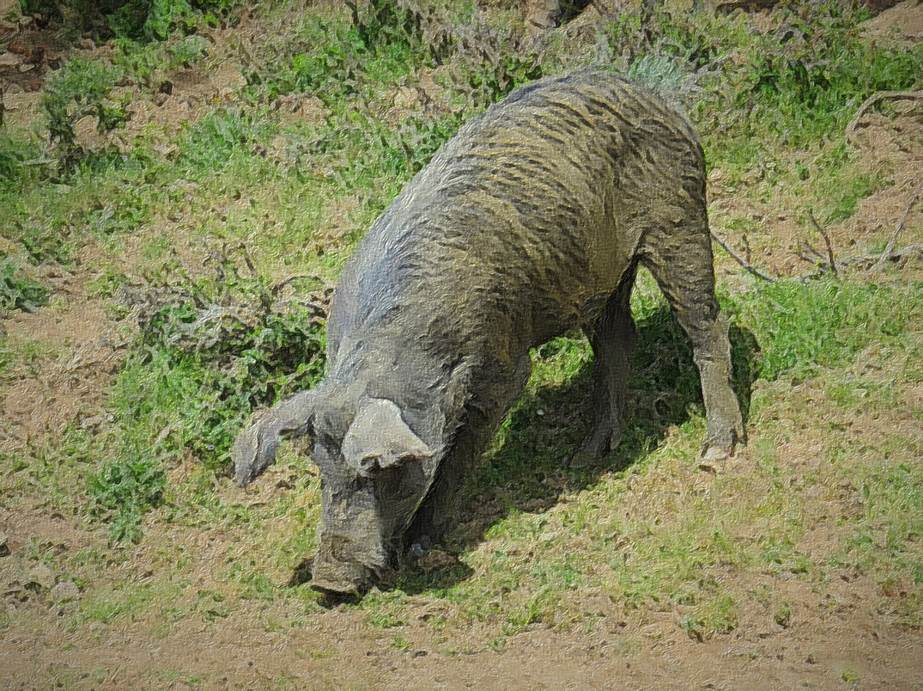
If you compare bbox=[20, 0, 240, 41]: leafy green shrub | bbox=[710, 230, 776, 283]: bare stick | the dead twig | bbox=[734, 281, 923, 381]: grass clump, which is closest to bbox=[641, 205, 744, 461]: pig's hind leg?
bbox=[734, 281, 923, 381]: grass clump

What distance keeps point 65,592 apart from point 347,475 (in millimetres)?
1485

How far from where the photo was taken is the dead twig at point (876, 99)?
8180 mm

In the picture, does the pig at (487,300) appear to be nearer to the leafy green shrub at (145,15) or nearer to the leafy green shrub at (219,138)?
the leafy green shrub at (219,138)

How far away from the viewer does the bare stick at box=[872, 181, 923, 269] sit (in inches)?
279

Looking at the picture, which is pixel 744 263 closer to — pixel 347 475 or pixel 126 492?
pixel 347 475

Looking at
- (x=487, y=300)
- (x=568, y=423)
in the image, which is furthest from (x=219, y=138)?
(x=487, y=300)

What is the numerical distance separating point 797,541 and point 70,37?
302 inches

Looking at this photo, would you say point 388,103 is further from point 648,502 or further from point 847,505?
point 847,505

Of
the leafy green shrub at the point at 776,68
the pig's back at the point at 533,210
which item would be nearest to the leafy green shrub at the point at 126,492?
the pig's back at the point at 533,210

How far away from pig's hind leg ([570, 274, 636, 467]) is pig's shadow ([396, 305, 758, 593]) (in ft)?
0.27

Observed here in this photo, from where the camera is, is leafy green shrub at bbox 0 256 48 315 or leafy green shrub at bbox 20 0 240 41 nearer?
leafy green shrub at bbox 0 256 48 315

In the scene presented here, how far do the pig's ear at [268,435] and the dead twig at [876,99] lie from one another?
470 centimetres

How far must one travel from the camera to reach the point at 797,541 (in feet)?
17.4

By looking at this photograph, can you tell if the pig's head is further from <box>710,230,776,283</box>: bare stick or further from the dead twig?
the dead twig
